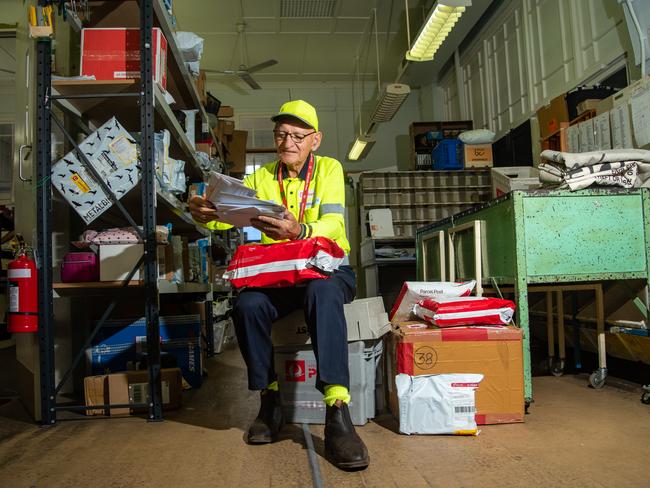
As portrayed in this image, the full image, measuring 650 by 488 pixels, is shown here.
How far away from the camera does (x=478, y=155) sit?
639cm

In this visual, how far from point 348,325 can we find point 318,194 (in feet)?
1.71

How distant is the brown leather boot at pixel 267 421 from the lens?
1.68 m

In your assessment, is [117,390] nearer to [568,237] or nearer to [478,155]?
[568,237]

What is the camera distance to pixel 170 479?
139 cm

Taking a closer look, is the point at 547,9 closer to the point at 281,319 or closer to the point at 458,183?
the point at 458,183

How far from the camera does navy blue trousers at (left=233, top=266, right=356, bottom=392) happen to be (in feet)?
5.26

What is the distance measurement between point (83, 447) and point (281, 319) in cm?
82

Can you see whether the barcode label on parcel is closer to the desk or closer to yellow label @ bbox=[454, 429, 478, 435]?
yellow label @ bbox=[454, 429, 478, 435]

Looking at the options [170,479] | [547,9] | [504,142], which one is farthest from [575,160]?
[504,142]

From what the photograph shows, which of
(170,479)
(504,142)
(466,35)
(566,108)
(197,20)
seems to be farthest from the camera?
(466,35)

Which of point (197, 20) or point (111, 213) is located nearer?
point (111, 213)

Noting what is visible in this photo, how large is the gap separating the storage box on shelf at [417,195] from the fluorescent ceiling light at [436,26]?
1.82 metres

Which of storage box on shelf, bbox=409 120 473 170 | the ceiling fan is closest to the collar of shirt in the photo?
the ceiling fan

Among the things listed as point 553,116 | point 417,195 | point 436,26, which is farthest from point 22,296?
point 417,195
